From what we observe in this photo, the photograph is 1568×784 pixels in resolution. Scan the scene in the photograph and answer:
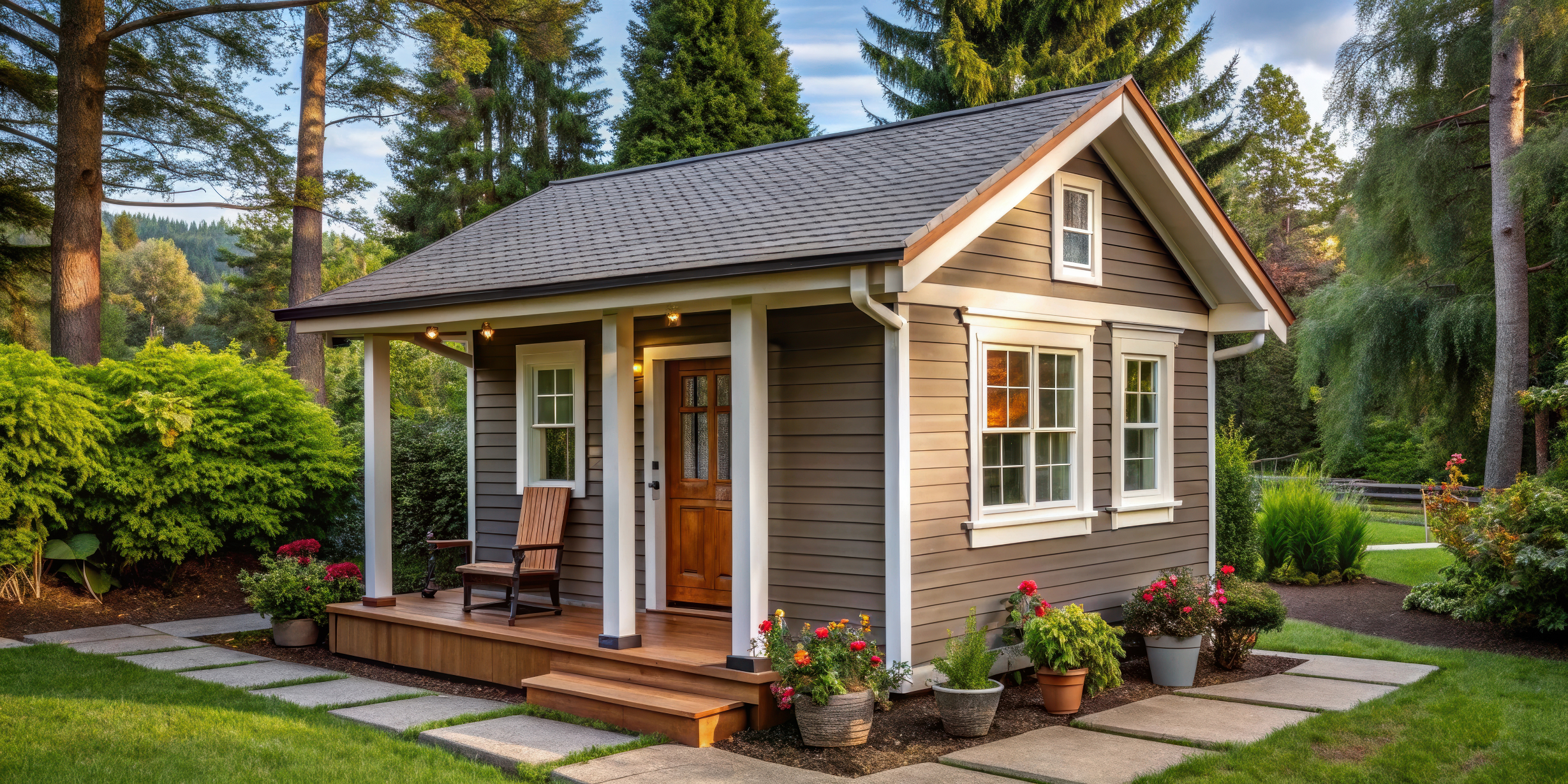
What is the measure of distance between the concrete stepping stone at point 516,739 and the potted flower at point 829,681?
999mm

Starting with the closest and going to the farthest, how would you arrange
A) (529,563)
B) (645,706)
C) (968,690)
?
(968,690) < (645,706) < (529,563)

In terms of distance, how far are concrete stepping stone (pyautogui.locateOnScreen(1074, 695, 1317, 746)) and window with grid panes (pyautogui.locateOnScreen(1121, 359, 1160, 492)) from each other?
82.7 inches

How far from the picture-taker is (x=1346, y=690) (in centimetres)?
755

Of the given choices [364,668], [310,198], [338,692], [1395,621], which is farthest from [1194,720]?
[310,198]

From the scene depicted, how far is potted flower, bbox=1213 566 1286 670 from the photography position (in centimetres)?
795

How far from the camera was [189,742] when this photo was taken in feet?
19.5

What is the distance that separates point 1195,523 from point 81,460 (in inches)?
407

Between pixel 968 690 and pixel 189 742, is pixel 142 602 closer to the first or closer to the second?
pixel 189 742

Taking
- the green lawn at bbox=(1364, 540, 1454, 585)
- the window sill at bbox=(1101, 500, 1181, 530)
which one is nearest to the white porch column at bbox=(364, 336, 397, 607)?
the window sill at bbox=(1101, 500, 1181, 530)

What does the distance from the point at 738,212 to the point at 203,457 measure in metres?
6.76

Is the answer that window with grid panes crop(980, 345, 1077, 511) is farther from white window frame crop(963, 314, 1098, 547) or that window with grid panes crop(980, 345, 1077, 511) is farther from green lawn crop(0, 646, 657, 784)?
green lawn crop(0, 646, 657, 784)

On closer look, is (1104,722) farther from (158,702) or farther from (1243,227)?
(1243,227)

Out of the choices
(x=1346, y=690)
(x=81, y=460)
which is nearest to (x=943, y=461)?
(x=1346, y=690)

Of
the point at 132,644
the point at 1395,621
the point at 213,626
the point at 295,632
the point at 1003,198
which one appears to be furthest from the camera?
the point at 1395,621
